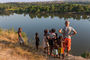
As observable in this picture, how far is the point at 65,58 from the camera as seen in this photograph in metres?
6.26

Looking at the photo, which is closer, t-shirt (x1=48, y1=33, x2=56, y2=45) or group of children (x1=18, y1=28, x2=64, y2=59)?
group of children (x1=18, y1=28, x2=64, y2=59)

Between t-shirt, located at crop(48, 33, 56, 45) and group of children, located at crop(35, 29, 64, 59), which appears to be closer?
group of children, located at crop(35, 29, 64, 59)

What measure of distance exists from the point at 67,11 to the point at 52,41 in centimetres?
4822

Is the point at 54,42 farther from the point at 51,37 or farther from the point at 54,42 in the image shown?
the point at 51,37

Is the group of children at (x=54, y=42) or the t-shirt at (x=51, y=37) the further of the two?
the t-shirt at (x=51, y=37)

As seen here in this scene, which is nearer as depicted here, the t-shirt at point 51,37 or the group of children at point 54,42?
the group of children at point 54,42

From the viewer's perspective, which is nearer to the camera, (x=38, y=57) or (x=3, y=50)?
(x=38, y=57)

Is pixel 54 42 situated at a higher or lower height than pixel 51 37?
lower

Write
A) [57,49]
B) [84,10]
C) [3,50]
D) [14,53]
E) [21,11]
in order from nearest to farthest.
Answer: [57,49]
[14,53]
[3,50]
[84,10]
[21,11]

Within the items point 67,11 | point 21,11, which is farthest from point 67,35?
point 21,11

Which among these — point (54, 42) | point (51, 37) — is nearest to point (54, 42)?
point (54, 42)

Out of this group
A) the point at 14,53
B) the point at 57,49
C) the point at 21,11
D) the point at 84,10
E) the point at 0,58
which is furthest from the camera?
the point at 21,11

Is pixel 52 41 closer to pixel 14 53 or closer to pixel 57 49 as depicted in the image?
pixel 57 49

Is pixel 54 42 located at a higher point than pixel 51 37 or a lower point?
lower
